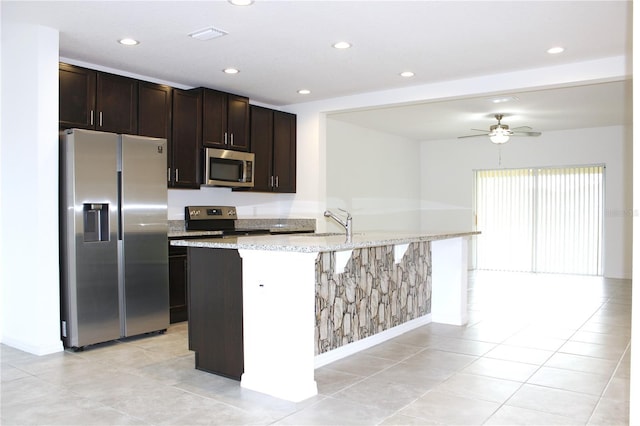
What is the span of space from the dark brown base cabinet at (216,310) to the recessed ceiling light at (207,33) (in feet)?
5.56

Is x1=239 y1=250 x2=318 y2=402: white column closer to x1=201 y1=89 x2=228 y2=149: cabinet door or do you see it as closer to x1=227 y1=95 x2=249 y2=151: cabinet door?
x1=201 y1=89 x2=228 y2=149: cabinet door

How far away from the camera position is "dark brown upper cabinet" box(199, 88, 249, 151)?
5703 millimetres

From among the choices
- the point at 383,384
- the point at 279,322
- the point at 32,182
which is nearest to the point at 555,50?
the point at 383,384

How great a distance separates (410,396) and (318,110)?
4.34 metres

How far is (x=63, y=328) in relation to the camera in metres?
4.19

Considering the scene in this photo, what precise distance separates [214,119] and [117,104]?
3.85 ft

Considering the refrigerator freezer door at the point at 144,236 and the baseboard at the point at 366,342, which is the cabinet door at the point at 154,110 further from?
the baseboard at the point at 366,342

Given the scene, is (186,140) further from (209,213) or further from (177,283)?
(177,283)

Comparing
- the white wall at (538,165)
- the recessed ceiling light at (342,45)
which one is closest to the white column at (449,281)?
the recessed ceiling light at (342,45)

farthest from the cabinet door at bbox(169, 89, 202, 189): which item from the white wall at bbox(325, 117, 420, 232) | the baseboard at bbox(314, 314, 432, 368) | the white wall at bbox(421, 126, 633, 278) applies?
the white wall at bbox(421, 126, 633, 278)

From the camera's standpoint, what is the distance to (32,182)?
404 cm

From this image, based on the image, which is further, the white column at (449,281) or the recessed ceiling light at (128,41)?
the white column at (449,281)

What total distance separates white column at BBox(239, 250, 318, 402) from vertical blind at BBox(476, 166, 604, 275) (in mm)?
7178

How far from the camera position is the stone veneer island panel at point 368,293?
378 cm
